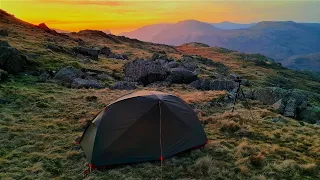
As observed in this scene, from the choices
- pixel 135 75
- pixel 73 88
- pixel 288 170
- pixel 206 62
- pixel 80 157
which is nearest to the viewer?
pixel 288 170

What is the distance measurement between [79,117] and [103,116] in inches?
271

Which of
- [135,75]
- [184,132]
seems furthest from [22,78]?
[184,132]

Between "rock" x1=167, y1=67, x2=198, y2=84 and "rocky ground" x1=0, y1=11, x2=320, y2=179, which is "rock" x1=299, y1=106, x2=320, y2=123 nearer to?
"rocky ground" x1=0, y1=11, x2=320, y2=179

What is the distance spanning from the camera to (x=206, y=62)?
353ft

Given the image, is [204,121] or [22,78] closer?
[204,121]

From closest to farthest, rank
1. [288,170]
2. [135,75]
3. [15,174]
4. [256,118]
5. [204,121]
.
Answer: [15,174] < [288,170] < [204,121] < [256,118] < [135,75]

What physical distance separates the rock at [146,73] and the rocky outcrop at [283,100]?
489 inches

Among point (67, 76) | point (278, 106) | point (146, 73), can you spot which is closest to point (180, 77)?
point (146, 73)

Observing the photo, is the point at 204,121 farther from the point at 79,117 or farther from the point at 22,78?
the point at 22,78

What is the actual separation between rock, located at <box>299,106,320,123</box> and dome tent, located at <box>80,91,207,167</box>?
48.8ft

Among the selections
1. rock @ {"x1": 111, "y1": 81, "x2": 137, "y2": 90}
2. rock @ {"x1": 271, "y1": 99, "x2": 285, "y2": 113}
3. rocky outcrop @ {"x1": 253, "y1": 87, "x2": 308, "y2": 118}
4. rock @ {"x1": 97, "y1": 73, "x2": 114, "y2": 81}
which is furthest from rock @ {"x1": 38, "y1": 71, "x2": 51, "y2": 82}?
rock @ {"x1": 271, "y1": 99, "x2": 285, "y2": 113}

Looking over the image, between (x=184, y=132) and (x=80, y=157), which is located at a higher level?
(x=184, y=132)

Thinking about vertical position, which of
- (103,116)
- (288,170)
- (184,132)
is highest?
(103,116)

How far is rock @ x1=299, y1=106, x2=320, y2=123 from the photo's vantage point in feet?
83.0
